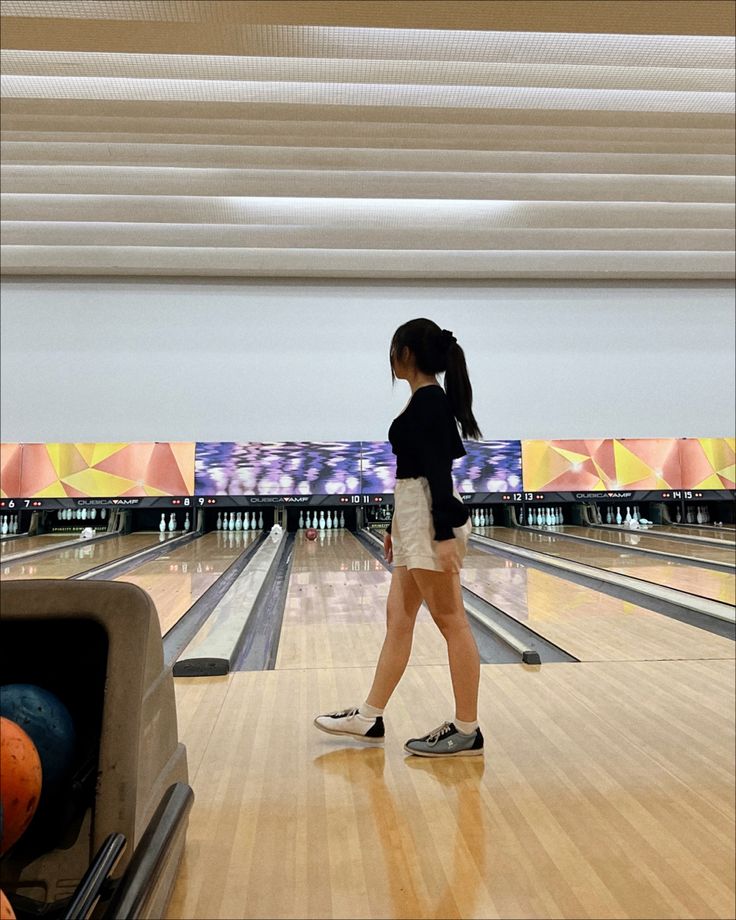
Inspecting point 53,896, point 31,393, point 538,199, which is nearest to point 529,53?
point 538,199

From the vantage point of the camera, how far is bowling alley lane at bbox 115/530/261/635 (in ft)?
9.53

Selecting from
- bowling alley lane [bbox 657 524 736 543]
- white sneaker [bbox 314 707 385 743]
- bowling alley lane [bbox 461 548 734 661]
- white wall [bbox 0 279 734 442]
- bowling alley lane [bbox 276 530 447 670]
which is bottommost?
bowling alley lane [bbox 276 530 447 670]

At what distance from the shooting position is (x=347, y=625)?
253cm

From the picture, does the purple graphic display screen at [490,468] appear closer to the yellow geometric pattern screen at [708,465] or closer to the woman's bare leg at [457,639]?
the yellow geometric pattern screen at [708,465]

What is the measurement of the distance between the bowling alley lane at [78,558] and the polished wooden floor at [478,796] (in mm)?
2248

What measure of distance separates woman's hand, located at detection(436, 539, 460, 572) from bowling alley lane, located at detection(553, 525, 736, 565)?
3161 millimetres

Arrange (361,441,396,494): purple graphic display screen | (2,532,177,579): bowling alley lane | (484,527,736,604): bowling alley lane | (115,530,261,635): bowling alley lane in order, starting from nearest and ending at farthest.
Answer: (115,530,261,635): bowling alley lane < (484,527,736,604): bowling alley lane < (2,532,177,579): bowling alley lane < (361,441,396,494): purple graphic display screen

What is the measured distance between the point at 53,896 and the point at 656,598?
2.72 meters

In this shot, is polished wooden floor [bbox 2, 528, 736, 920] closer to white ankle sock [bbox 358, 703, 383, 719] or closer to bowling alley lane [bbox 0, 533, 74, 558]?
white ankle sock [bbox 358, 703, 383, 719]

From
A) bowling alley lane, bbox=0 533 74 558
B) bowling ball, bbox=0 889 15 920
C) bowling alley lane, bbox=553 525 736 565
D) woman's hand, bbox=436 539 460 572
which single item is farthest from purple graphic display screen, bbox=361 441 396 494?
bowling ball, bbox=0 889 15 920

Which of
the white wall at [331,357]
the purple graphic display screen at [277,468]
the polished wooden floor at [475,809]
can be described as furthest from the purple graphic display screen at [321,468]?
the polished wooden floor at [475,809]

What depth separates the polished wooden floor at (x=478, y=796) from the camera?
35.5 inches

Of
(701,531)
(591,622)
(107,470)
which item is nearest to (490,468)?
(701,531)

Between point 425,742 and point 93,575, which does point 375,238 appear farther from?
point 425,742
